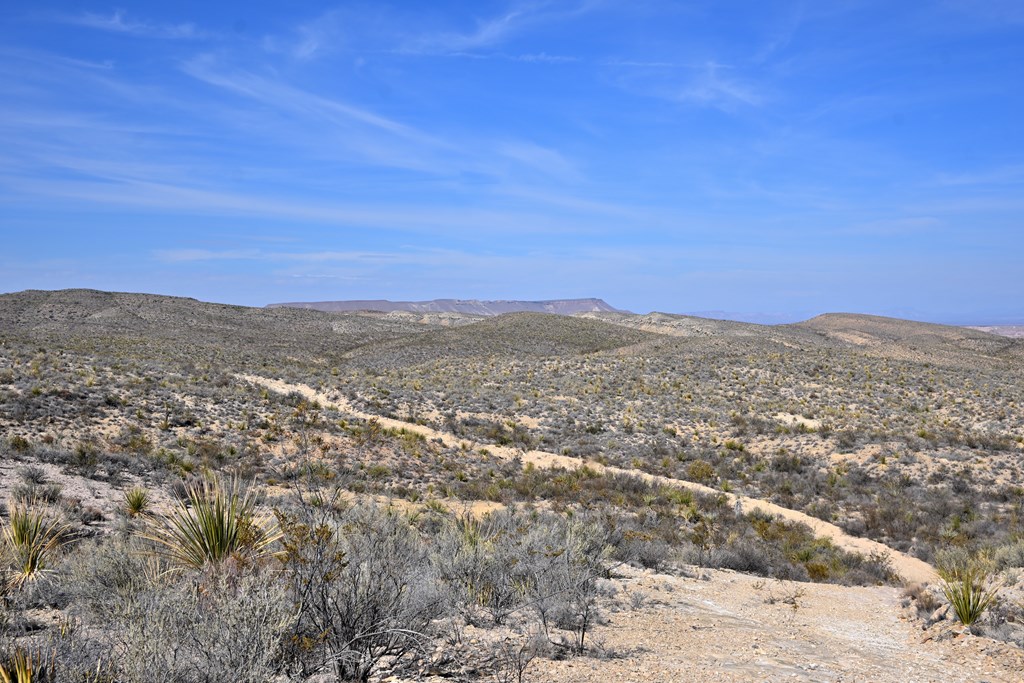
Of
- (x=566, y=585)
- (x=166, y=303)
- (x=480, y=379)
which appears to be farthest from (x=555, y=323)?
(x=566, y=585)

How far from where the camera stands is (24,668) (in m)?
3.52

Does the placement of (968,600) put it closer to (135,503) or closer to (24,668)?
(24,668)

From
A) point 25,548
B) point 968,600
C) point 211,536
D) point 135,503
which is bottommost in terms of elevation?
point 968,600

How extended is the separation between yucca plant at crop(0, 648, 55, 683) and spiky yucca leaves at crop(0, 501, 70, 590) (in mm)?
2295

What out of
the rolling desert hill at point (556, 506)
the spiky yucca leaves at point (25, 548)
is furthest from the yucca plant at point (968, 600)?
the spiky yucca leaves at point (25, 548)

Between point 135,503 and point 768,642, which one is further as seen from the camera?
point 135,503

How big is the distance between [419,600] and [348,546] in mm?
901

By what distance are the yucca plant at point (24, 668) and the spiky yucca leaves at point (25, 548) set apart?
2.29 metres

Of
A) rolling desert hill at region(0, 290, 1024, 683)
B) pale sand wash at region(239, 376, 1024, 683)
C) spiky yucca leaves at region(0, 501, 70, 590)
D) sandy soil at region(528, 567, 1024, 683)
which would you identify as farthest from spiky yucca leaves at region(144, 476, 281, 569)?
sandy soil at region(528, 567, 1024, 683)

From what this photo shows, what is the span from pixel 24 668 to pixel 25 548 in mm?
3917

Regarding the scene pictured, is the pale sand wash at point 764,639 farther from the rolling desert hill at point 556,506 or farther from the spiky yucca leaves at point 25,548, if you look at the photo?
the spiky yucca leaves at point 25,548

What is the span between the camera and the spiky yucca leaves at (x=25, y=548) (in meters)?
6.10

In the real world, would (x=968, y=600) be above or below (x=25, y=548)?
below

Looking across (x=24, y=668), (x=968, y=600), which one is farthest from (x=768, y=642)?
(x=24, y=668)
